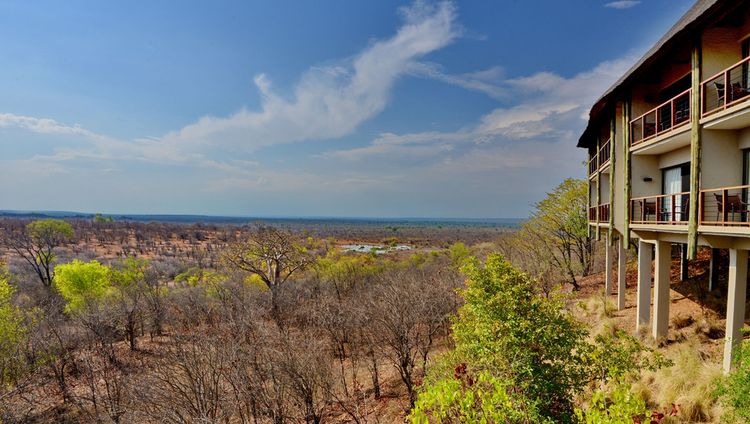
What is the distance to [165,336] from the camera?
86.3ft

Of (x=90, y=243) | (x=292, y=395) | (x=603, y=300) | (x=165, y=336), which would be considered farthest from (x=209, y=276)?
(x=90, y=243)

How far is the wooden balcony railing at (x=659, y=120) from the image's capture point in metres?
11.1

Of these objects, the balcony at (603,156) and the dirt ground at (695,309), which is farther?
the balcony at (603,156)

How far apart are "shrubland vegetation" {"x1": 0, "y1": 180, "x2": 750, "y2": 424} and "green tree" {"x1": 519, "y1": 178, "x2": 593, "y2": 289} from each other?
0.13 metres

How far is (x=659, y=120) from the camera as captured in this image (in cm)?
1134

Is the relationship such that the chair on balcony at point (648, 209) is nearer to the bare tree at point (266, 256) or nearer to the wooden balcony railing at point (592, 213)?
the wooden balcony railing at point (592, 213)

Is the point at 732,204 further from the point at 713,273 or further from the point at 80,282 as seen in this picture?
the point at 80,282

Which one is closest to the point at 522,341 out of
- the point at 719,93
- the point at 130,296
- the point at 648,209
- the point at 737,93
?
the point at 737,93

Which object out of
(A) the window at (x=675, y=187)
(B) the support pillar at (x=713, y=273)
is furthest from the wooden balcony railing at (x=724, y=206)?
(B) the support pillar at (x=713, y=273)

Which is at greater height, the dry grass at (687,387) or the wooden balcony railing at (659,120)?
the wooden balcony railing at (659,120)

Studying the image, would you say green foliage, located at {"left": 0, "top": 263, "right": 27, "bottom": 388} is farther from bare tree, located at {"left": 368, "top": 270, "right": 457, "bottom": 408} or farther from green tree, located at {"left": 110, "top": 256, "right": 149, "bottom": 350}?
bare tree, located at {"left": 368, "top": 270, "right": 457, "bottom": 408}

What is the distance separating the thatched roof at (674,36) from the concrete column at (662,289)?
5.91 meters

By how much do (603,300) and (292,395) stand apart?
50.0ft

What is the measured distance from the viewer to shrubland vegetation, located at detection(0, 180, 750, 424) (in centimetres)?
732
